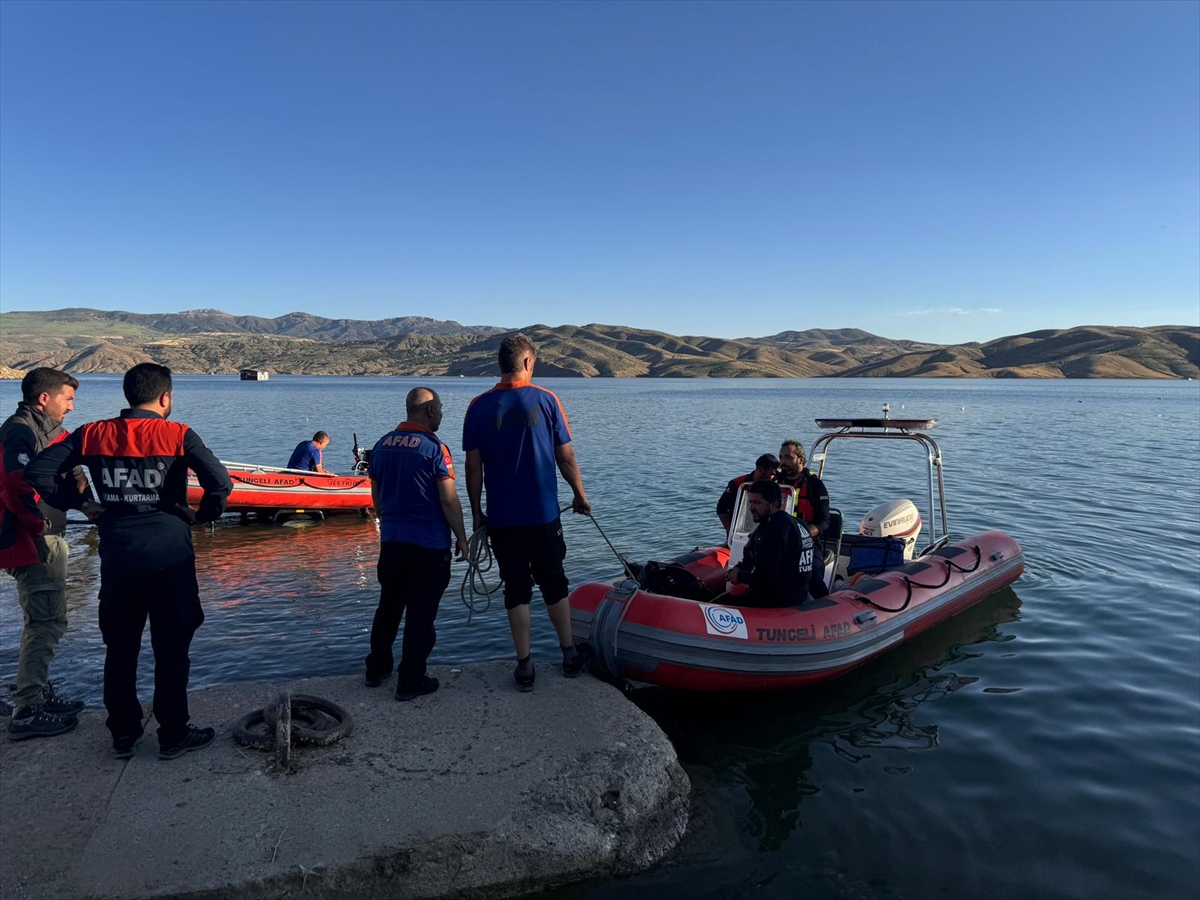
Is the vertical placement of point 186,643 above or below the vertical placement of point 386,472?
below

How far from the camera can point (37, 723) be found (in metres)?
4.09

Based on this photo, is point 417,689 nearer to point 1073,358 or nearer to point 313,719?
point 313,719

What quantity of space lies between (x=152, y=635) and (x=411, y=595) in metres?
1.32

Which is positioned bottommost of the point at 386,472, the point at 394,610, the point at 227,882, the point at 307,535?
the point at 307,535

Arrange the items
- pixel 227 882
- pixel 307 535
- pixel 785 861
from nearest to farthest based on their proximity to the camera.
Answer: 1. pixel 227 882
2. pixel 785 861
3. pixel 307 535

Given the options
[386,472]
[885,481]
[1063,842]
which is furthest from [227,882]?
[885,481]

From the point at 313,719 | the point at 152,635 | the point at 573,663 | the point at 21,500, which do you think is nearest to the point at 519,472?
the point at 573,663

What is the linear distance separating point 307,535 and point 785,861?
432 inches

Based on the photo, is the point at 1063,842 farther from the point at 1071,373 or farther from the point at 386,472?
the point at 1071,373

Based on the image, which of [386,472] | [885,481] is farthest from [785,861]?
[885,481]

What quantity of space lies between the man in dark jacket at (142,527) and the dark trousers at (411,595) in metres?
0.99

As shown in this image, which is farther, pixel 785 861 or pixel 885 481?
pixel 885 481

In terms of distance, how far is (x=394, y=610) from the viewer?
15.0ft

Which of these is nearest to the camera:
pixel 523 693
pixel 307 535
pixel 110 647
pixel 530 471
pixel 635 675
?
pixel 110 647
